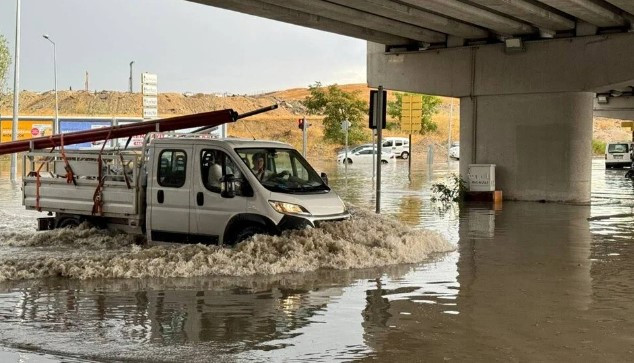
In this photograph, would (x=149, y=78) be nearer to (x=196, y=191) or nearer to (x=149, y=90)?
(x=149, y=90)

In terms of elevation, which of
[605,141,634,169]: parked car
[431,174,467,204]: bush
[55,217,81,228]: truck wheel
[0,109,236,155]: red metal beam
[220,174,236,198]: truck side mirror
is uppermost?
[605,141,634,169]: parked car

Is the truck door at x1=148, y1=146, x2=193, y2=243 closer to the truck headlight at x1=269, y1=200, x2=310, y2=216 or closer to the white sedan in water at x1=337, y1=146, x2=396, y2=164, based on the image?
the truck headlight at x1=269, y1=200, x2=310, y2=216

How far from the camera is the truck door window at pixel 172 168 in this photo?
42.3 feet

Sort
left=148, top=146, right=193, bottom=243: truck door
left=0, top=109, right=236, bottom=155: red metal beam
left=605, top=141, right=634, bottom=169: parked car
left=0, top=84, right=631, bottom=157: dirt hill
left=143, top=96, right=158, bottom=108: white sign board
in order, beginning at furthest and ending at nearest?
left=0, top=84, right=631, bottom=157: dirt hill
left=605, top=141, right=634, bottom=169: parked car
left=143, top=96, right=158, bottom=108: white sign board
left=0, top=109, right=236, bottom=155: red metal beam
left=148, top=146, right=193, bottom=243: truck door

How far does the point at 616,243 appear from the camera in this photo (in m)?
15.2

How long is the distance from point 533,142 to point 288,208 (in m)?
15.3

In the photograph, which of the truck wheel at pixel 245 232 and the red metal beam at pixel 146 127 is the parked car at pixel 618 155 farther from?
the truck wheel at pixel 245 232

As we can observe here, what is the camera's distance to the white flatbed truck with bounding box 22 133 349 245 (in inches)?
484

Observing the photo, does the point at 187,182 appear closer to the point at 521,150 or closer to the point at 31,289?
the point at 31,289

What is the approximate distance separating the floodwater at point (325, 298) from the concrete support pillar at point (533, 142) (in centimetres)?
917

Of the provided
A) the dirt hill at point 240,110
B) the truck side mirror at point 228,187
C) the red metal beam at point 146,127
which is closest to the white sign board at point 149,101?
the red metal beam at point 146,127

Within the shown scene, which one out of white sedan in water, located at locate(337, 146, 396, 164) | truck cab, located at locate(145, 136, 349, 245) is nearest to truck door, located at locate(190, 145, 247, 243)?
truck cab, located at locate(145, 136, 349, 245)

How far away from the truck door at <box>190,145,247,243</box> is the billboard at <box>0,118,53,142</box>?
33816 mm

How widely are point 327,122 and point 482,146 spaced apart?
63218mm
